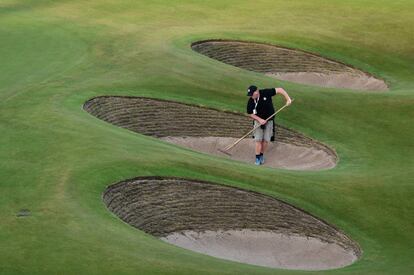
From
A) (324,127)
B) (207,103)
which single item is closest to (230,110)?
(207,103)

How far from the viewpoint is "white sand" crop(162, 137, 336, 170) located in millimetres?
35156

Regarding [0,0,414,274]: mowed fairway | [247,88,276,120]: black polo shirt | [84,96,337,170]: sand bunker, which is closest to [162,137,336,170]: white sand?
[84,96,337,170]: sand bunker

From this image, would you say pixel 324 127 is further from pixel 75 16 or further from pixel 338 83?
pixel 75 16

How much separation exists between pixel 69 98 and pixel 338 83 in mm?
15562

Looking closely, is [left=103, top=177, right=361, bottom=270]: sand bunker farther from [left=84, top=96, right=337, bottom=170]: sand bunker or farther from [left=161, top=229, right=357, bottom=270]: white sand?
[left=84, top=96, right=337, bottom=170]: sand bunker

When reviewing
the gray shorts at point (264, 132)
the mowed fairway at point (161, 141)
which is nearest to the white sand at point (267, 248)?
the mowed fairway at point (161, 141)

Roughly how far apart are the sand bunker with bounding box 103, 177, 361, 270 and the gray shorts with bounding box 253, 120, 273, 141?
5680mm

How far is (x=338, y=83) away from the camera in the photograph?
47.2 metres

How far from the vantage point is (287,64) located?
4797 cm

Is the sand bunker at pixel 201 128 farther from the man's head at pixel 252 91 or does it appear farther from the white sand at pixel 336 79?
the white sand at pixel 336 79

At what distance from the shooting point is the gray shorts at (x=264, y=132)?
33.8 metres

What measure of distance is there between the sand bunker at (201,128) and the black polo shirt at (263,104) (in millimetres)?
2278

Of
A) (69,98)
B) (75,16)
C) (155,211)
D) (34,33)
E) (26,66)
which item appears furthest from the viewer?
(75,16)

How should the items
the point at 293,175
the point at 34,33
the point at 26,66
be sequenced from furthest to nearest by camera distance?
the point at 34,33
the point at 26,66
the point at 293,175
